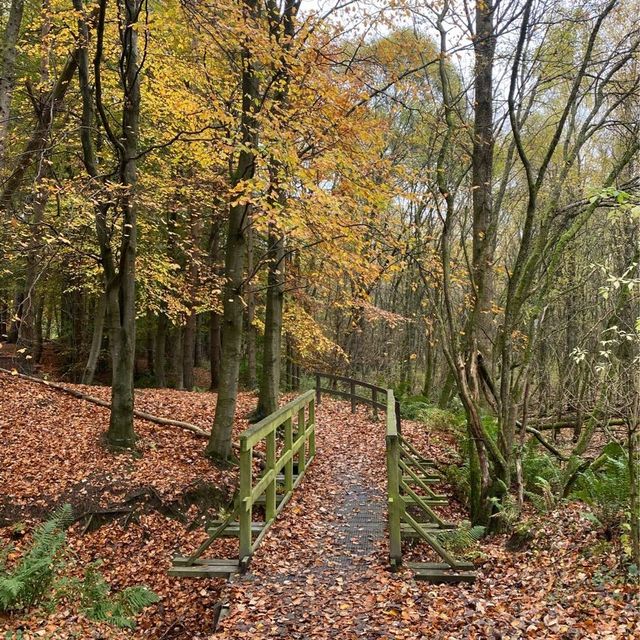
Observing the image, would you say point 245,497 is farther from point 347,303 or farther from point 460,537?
point 347,303

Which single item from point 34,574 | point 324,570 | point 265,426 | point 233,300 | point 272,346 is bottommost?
point 34,574

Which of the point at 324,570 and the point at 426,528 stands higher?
the point at 426,528

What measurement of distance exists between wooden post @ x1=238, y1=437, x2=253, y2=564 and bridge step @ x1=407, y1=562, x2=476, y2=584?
178 centimetres

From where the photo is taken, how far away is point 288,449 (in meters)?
7.45

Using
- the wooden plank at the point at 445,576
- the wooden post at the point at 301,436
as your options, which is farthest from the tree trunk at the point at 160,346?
the wooden plank at the point at 445,576

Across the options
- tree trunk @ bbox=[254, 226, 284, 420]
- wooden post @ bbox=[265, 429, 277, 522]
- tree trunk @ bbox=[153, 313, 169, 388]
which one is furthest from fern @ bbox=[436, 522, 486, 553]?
tree trunk @ bbox=[153, 313, 169, 388]

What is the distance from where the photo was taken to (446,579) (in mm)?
5352

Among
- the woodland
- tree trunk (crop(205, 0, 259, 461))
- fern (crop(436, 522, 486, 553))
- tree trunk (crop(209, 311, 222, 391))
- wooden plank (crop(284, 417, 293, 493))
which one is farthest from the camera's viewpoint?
tree trunk (crop(209, 311, 222, 391))

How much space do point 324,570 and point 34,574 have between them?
11.2 feet

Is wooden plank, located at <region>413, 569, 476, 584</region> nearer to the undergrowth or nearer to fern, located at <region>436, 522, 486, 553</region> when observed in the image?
fern, located at <region>436, 522, 486, 553</region>

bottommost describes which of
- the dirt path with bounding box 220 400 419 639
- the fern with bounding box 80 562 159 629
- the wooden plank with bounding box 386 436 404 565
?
the fern with bounding box 80 562 159 629

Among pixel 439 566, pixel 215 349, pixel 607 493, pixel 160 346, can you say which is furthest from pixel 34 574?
pixel 215 349

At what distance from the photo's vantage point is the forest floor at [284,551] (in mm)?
4457

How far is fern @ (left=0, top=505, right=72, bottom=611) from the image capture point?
5.69 m
